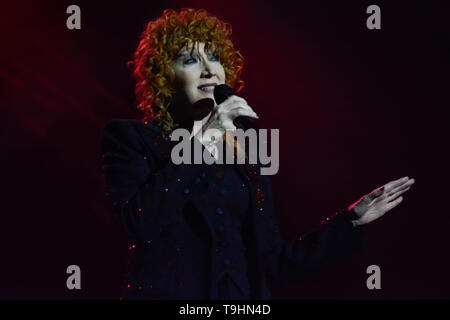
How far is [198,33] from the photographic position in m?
1.53

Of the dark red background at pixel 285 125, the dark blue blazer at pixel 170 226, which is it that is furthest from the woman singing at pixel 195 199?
the dark red background at pixel 285 125

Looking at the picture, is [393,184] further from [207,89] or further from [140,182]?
[140,182]

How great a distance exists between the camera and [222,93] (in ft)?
4.35

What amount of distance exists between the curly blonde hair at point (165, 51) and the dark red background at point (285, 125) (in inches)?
35.4

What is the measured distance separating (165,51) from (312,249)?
2.28ft

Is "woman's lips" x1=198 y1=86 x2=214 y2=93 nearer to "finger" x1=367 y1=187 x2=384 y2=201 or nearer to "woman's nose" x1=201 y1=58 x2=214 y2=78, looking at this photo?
"woman's nose" x1=201 y1=58 x2=214 y2=78

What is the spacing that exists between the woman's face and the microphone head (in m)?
0.08

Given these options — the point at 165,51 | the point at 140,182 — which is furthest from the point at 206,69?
the point at 140,182

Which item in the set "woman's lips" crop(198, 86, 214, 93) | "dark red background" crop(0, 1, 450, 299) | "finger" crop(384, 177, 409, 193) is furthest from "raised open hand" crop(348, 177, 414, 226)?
"dark red background" crop(0, 1, 450, 299)

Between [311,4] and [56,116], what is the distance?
1.29m

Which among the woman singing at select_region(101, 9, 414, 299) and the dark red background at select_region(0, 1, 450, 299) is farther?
the dark red background at select_region(0, 1, 450, 299)

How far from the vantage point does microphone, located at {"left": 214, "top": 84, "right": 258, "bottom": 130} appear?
1.29 metres
